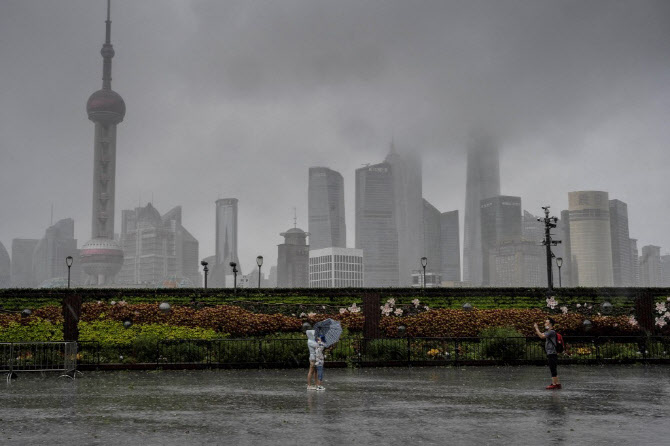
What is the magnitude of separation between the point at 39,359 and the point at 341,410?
17.2m

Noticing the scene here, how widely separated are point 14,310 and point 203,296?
900cm

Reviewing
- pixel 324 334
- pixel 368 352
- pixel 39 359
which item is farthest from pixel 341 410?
pixel 39 359

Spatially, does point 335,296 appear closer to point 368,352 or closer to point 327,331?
point 368,352

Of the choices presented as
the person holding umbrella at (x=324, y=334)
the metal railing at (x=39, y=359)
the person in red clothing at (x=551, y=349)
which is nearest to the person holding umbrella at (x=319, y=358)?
the person holding umbrella at (x=324, y=334)

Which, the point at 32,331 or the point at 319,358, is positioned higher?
the point at 32,331

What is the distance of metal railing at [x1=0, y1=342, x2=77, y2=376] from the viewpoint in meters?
24.4

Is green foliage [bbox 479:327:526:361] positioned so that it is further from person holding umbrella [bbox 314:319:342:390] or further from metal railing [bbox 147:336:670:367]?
person holding umbrella [bbox 314:319:342:390]

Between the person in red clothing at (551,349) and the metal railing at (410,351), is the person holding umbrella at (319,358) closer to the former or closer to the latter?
the person in red clothing at (551,349)

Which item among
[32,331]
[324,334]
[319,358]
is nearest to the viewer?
[319,358]

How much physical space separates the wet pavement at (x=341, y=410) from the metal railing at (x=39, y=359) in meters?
0.78

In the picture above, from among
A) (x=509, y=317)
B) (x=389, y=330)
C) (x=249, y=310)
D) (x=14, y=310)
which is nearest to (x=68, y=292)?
(x=14, y=310)

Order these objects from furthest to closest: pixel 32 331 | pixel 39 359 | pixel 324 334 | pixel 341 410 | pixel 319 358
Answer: pixel 32 331 < pixel 39 359 < pixel 324 334 < pixel 319 358 < pixel 341 410

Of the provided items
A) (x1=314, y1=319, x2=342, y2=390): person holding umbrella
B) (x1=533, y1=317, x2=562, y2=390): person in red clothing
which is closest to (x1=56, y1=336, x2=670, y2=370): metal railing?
(x1=314, y1=319, x2=342, y2=390): person holding umbrella

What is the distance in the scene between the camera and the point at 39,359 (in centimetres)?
2773
